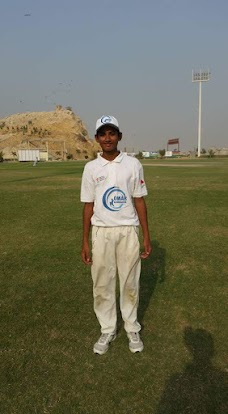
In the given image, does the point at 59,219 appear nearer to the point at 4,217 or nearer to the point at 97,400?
the point at 4,217

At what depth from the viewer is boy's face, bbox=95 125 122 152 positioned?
3506 mm

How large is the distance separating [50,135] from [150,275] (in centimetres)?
10105

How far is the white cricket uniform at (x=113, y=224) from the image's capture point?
3506 millimetres

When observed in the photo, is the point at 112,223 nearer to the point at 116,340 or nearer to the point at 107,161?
the point at 107,161

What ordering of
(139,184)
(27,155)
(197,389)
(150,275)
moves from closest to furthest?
(197,389), (139,184), (150,275), (27,155)

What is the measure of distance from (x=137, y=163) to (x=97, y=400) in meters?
2.07

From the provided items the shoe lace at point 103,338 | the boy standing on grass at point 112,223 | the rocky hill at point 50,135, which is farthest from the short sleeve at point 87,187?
the rocky hill at point 50,135

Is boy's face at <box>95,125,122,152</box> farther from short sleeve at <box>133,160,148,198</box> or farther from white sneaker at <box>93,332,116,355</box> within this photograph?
white sneaker at <box>93,332,116,355</box>

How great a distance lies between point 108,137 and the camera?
3.52 meters

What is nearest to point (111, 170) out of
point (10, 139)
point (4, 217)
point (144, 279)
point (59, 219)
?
point (144, 279)

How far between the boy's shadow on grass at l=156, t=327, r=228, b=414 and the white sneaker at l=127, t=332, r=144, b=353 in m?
0.49

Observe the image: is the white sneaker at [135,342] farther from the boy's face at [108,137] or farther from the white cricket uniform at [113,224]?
the boy's face at [108,137]

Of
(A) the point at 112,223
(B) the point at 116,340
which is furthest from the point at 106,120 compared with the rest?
(B) the point at 116,340

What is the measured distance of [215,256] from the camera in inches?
274
